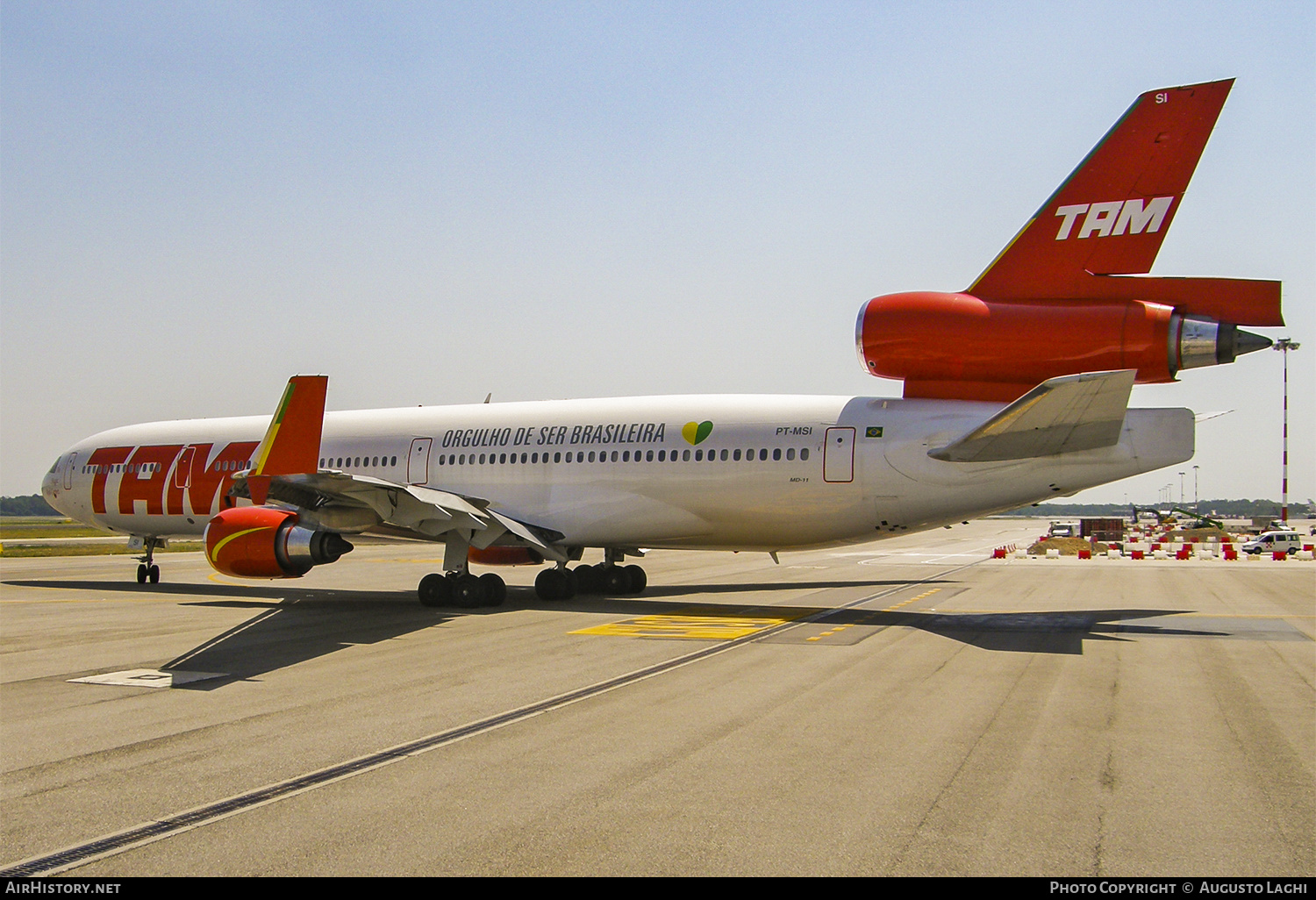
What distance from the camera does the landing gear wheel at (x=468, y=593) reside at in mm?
19703

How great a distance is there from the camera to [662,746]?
7992 mm

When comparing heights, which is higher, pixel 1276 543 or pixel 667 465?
pixel 667 465

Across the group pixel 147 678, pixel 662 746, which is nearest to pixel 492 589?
pixel 147 678

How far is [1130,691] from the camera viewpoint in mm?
10578

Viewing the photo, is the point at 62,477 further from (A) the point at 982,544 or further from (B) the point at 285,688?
(A) the point at 982,544

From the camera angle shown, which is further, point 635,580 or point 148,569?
point 148,569

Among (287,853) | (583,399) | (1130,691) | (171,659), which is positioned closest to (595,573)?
(583,399)

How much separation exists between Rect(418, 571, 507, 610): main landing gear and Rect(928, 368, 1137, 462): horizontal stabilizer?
900cm

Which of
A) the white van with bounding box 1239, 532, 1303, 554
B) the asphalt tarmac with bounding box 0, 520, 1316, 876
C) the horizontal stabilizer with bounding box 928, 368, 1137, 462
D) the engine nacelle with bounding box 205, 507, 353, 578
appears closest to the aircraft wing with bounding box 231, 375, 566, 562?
the engine nacelle with bounding box 205, 507, 353, 578

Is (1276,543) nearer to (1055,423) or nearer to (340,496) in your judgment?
(1055,423)

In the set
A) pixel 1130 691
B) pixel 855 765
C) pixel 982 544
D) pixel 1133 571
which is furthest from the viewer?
pixel 982 544

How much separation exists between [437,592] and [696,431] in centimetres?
626

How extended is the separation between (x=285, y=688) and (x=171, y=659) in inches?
126
